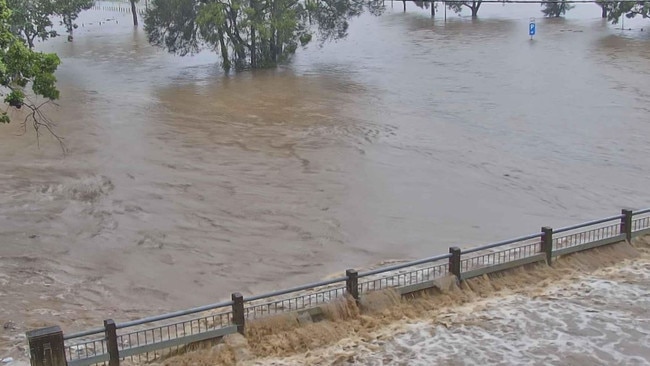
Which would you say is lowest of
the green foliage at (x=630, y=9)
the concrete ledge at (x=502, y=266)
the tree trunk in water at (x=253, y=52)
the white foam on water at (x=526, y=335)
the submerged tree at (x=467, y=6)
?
the white foam on water at (x=526, y=335)

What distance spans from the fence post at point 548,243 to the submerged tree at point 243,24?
27.5 m

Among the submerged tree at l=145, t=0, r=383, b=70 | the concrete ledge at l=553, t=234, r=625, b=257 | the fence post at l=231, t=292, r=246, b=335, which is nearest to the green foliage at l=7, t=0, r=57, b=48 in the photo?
the submerged tree at l=145, t=0, r=383, b=70

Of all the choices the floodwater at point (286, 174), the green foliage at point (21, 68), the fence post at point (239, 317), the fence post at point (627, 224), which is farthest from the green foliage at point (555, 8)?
the fence post at point (239, 317)

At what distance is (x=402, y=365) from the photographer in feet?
34.1

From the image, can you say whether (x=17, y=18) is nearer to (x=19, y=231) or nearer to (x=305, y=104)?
(x=305, y=104)

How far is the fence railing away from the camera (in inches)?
387

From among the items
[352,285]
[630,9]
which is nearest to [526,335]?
[352,285]

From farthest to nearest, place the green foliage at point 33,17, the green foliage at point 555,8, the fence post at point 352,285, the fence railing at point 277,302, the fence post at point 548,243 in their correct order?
the green foliage at point 555,8
the green foliage at point 33,17
the fence post at point 548,243
the fence post at point 352,285
the fence railing at point 277,302

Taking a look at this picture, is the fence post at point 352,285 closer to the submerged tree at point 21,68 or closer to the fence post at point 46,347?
the fence post at point 46,347

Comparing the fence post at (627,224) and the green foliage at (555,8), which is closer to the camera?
the fence post at (627,224)

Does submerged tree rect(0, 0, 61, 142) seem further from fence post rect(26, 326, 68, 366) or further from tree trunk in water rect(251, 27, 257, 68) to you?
tree trunk in water rect(251, 27, 257, 68)

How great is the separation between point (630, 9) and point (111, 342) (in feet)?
187

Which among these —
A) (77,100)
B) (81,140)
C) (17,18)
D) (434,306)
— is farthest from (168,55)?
(434,306)

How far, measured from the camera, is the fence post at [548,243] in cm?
1295
